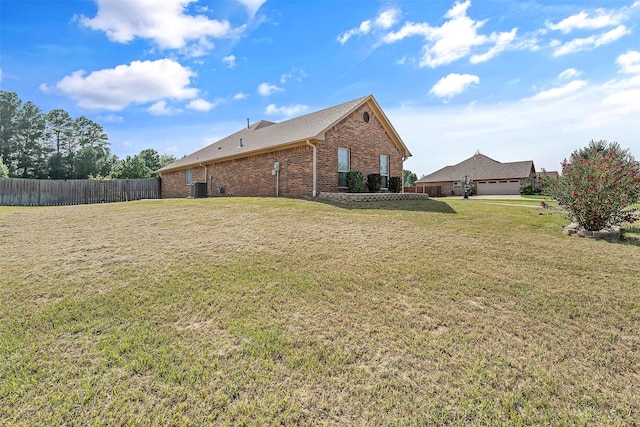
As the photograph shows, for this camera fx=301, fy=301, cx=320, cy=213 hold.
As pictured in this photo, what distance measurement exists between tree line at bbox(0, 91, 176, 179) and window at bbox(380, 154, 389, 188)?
3763cm

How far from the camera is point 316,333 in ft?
10.5

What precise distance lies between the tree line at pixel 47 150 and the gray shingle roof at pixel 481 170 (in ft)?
138

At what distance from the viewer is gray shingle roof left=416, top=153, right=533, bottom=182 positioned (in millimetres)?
37875

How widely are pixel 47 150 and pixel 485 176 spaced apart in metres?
63.4

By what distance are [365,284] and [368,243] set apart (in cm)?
198

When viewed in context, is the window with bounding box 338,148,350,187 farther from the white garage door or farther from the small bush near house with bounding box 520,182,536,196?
the white garage door

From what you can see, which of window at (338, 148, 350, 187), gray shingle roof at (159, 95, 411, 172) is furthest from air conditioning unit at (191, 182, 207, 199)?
window at (338, 148, 350, 187)

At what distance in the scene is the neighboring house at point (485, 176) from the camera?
37438 millimetres

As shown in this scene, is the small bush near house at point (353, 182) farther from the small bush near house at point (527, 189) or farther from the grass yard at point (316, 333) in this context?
the small bush near house at point (527, 189)

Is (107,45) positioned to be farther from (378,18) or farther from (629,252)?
(629,252)

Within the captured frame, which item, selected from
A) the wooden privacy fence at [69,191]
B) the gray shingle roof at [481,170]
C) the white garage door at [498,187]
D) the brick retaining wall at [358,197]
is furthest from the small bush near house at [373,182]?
the white garage door at [498,187]

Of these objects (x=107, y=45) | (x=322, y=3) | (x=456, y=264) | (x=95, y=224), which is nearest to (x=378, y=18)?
(x=322, y=3)

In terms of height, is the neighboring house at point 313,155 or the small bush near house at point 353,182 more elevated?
the neighboring house at point 313,155

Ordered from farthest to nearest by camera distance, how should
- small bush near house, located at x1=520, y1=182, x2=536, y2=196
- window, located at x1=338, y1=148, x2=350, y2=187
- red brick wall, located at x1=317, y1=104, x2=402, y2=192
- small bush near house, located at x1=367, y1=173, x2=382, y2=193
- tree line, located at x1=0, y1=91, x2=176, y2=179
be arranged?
1. tree line, located at x1=0, y1=91, x2=176, y2=179
2. small bush near house, located at x1=520, y1=182, x2=536, y2=196
3. small bush near house, located at x1=367, y1=173, x2=382, y2=193
4. window, located at x1=338, y1=148, x2=350, y2=187
5. red brick wall, located at x1=317, y1=104, x2=402, y2=192
